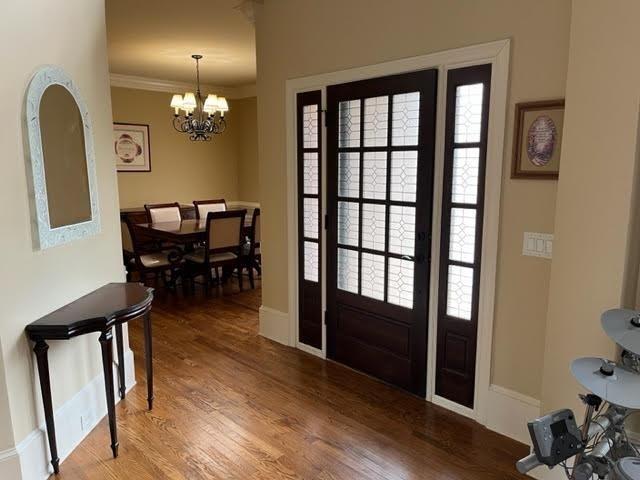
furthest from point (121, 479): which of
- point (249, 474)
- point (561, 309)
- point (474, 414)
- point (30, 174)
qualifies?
point (561, 309)

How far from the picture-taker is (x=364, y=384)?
3.23m

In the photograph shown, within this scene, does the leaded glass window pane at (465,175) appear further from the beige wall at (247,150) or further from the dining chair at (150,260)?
the beige wall at (247,150)

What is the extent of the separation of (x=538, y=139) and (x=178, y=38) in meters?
3.82

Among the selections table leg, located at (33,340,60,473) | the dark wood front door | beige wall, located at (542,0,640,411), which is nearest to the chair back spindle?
the dark wood front door

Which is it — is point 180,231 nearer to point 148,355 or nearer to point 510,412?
point 148,355

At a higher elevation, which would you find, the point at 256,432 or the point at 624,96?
the point at 624,96

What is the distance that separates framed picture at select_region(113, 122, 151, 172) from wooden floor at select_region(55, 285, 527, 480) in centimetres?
395

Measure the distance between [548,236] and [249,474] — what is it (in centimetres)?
191

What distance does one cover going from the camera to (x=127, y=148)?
681 cm

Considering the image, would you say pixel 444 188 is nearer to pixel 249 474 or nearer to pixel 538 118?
pixel 538 118

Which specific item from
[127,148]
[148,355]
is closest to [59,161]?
[148,355]

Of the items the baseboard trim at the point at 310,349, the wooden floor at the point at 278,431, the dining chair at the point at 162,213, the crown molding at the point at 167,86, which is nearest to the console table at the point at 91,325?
the wooden floor at the point at 278,431

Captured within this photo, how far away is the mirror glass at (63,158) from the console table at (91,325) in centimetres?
44

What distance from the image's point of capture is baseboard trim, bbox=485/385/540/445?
251cm
